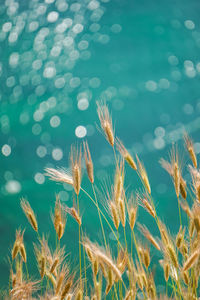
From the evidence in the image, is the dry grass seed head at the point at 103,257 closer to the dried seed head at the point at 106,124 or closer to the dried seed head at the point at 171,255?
the dried seed head at the point at 171,255

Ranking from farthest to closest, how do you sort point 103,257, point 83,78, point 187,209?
point 83,78 < point 187,209 < point 103,257

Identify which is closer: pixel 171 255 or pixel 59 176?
pixel 171 255

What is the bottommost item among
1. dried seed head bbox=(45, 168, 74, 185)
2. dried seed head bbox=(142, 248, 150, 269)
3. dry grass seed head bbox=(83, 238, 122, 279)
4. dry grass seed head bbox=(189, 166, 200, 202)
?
dried seed head bbox=(142, 248, 150, 269)

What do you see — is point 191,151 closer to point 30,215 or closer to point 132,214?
point 132,214

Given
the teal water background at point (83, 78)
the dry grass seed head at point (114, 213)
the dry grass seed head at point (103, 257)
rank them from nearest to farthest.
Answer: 1. the dry grass seed head at point (103, 257)
2. the dry grass seed head at point (114, 213)
3. the teal water background at point (83, 78)

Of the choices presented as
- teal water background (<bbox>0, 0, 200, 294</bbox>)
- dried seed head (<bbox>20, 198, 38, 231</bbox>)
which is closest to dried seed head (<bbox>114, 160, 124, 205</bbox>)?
dried seed head (<bbox>20, 198, 38, 231</bbox>)

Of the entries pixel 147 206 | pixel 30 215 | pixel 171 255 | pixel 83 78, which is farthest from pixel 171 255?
pixel 83 78

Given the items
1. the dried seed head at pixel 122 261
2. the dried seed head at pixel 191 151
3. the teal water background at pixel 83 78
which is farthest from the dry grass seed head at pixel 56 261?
the teal water background at pixel 83 78

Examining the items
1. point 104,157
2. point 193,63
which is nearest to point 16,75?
point 104,157

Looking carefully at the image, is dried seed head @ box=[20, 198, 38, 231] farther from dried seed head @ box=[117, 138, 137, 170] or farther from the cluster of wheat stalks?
dried seed head @ box=[117, 138, 137, 170]
